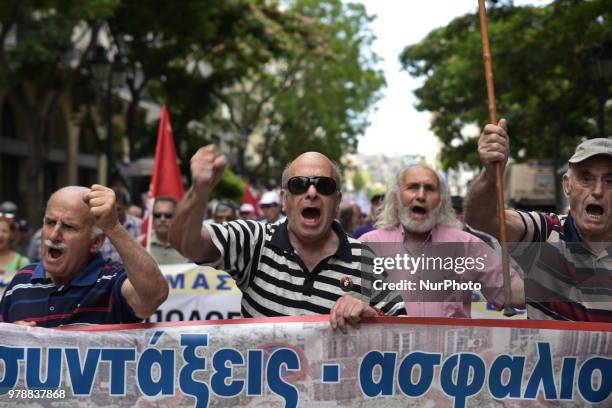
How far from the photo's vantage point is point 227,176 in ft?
139

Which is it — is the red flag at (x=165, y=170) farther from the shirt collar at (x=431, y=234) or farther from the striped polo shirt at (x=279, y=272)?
the striped polo shirt at (x=279, y=272)

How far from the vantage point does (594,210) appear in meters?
3.83

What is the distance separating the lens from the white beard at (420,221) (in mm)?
5047

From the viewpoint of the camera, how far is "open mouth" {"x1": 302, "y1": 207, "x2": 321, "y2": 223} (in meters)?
4.07

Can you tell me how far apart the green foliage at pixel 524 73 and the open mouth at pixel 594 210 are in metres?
6.95

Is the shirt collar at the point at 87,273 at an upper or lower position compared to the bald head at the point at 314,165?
lower

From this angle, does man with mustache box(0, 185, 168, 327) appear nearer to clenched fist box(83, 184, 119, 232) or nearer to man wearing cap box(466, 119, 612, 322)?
clenched fist box(83, 184, 119, 232)

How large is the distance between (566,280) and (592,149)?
1.68 feet

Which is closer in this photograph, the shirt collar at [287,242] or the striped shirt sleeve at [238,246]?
the striped shirt sleeve at [238,246]

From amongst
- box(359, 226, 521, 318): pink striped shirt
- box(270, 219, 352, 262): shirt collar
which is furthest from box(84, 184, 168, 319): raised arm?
box(359, 226, 521, 318): pink striped shirt

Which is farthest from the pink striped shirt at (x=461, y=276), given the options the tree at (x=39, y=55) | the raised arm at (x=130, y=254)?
the tree at (x=39, y=55)

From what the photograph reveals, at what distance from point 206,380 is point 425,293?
810 millimetres

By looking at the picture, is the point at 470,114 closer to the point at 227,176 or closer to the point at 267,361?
the point at 227,176

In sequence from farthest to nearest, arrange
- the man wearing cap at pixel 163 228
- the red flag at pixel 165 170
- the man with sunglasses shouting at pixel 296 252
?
1. the red flag at pixel 165 170
2. the man wearing cap at pixel 163 228
3. the man with sunglasses shouting at pixel 296 252
